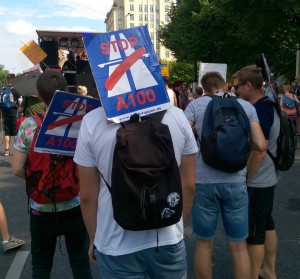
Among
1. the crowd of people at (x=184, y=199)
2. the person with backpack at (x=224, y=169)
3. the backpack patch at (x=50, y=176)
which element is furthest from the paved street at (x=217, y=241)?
the backpack patch at (x=50, y=176)

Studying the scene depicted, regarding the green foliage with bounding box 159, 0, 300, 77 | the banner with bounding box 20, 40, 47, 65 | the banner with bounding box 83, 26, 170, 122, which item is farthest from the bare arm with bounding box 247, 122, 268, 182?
the green foliage with bounding box 159, 0, 300, 77

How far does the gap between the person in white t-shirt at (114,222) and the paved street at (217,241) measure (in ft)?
5.79

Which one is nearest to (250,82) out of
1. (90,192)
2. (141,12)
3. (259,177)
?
(259,177)

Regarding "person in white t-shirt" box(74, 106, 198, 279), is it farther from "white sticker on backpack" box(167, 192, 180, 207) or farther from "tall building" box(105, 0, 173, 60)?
"tall building" box(105, 0, 173, 60)

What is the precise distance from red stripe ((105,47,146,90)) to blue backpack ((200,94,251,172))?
956 mm

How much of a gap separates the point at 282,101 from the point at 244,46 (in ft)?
47.3

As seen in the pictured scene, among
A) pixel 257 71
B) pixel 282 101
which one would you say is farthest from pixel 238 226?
pixel 282 101

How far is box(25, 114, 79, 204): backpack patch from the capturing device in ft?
8.65

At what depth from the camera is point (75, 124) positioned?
251 cm

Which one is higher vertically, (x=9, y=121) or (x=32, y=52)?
(x=32, y=52)

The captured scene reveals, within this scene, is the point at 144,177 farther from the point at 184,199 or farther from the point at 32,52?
the point at 32,52

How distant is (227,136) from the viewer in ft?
8.89

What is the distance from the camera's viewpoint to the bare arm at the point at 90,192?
75.3 inches

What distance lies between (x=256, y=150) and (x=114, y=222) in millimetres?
1383
